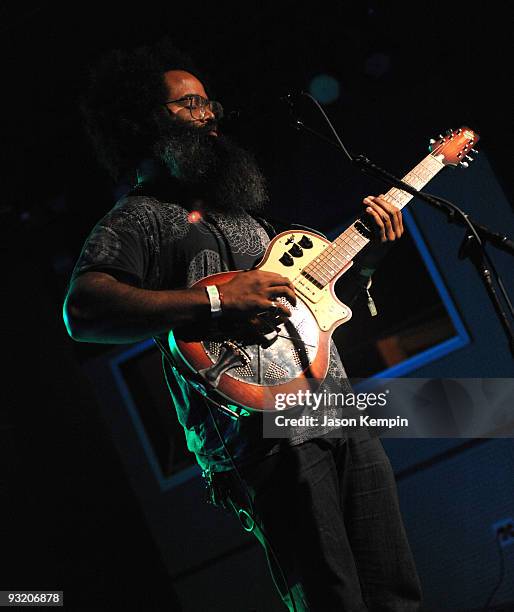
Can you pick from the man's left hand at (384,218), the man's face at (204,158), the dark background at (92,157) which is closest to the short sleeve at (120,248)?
the man's face at (204,158)

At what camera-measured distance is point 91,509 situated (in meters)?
3.89

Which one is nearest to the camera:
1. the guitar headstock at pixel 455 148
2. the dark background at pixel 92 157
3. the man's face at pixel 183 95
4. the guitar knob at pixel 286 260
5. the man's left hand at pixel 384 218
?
the guitar knob at pixel 286 260

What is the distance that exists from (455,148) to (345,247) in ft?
2.65

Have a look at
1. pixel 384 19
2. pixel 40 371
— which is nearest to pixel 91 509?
pixel 40 371

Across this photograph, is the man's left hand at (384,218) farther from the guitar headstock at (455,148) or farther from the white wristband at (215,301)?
the white wristband at (215,301)

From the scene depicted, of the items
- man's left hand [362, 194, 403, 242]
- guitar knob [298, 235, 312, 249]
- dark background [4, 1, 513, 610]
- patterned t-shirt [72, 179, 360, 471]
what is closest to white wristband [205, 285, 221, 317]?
patterned t-shirt [72, 179, 360, 471]

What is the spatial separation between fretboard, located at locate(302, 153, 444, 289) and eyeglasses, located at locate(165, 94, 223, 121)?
0.77 meters

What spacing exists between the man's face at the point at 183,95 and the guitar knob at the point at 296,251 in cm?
65

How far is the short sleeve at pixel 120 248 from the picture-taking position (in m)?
1.79

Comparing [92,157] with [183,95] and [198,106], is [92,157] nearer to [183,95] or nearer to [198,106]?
[183,95]

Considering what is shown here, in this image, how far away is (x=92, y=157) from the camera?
4340 mm

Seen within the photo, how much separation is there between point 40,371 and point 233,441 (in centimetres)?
284

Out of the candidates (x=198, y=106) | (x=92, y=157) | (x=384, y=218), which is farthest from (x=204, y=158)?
(x=92, y=157)

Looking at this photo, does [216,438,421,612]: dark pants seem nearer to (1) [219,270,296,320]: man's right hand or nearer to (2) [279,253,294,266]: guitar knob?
(1) [219,270,296,320]: man's right hand
